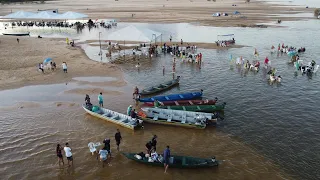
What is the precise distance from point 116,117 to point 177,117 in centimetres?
469

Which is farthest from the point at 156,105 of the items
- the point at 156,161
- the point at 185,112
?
the point at 156,161

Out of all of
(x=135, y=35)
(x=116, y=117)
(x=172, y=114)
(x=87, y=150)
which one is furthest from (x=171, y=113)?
(x=135, y=35)

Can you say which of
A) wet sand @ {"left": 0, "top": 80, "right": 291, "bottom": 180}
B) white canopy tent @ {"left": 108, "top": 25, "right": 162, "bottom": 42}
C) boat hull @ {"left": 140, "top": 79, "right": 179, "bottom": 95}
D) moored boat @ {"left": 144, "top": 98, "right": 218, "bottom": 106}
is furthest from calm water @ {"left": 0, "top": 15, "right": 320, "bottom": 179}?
white canopy tent @ {"left": 108, "top": 25, "right": 162, "bottom": 42}

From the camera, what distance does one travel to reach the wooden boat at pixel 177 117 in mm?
20328

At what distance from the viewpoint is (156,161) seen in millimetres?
15578

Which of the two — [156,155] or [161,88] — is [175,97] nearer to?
[161,88]

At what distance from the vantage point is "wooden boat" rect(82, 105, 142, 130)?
20094 millimetres

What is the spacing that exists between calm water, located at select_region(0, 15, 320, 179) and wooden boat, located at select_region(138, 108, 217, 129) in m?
0.52

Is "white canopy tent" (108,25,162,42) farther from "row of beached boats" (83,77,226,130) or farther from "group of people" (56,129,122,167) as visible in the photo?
"group of people" (56,129,122,167)

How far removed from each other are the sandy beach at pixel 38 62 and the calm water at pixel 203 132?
2.31 metres

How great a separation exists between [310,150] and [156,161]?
1010 centimetres

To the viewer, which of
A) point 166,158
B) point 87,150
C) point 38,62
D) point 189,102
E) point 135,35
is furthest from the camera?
point 135,35

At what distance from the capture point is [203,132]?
1994 centimetres

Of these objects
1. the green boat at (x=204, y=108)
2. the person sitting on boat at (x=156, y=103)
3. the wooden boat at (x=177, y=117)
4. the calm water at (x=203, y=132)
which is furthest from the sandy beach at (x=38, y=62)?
the green boat at (x=204, y=108)
